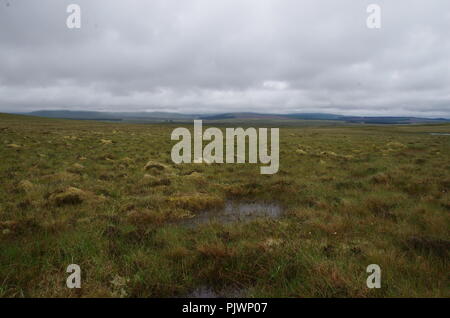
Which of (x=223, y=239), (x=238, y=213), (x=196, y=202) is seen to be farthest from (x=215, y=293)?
(x=196, y=202)

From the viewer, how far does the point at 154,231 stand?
589 centimetres

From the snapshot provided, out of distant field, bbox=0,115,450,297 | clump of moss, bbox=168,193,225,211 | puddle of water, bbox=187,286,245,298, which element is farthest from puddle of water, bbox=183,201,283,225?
puddle of water, bbox=187,286,245,298

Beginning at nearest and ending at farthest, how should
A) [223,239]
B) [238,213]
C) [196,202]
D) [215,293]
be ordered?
[215,293], [223,239], [238,213], [196,202]

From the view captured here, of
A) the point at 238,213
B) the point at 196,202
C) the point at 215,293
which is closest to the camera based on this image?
the point at 215,293

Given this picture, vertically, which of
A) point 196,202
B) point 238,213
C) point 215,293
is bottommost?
point 215,293

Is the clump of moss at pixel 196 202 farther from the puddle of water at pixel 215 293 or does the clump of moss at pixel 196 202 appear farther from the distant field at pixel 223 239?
the puddle of water at pixel 215 293

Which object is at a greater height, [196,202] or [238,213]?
[196,202]

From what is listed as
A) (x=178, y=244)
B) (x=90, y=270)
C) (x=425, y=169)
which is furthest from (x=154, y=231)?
(x=425, y=169)

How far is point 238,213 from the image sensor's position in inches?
295

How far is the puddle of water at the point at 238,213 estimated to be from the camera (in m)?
6.91

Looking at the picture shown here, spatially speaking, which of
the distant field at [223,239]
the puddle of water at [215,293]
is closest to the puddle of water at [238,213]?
the distant field at [223,239]

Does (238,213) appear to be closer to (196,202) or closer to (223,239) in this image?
(196,202)
